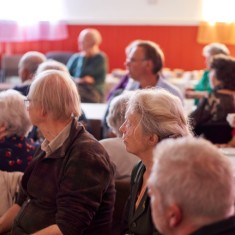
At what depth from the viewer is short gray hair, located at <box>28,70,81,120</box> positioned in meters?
→ 2.25

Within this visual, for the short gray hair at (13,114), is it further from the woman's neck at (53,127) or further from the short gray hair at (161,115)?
the short gray hair at (161,115)

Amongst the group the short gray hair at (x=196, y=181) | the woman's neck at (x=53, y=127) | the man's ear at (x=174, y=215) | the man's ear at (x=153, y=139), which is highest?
the short gray hair at (x=196, y=181)

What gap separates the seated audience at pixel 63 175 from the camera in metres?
2.07

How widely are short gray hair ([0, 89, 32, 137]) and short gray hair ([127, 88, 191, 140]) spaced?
88cm

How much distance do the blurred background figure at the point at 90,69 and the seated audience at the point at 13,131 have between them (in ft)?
10.7

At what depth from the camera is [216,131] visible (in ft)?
12.7

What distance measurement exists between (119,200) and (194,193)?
1.20 m

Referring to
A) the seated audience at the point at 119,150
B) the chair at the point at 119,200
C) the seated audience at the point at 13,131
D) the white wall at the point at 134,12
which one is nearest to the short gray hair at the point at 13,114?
the seated audience at the point at 13,131

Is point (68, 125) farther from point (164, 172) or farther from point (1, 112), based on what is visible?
point (164, 172)

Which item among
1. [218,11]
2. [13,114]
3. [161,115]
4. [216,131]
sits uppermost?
[218,11]

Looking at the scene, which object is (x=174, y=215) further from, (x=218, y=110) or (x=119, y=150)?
(x=218, y=110)

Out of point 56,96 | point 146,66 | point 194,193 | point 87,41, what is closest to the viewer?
point 194,193

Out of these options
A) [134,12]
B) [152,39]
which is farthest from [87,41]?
[152,39]

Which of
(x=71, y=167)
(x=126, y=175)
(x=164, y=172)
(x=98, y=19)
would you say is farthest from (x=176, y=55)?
(x=164, y=172)
